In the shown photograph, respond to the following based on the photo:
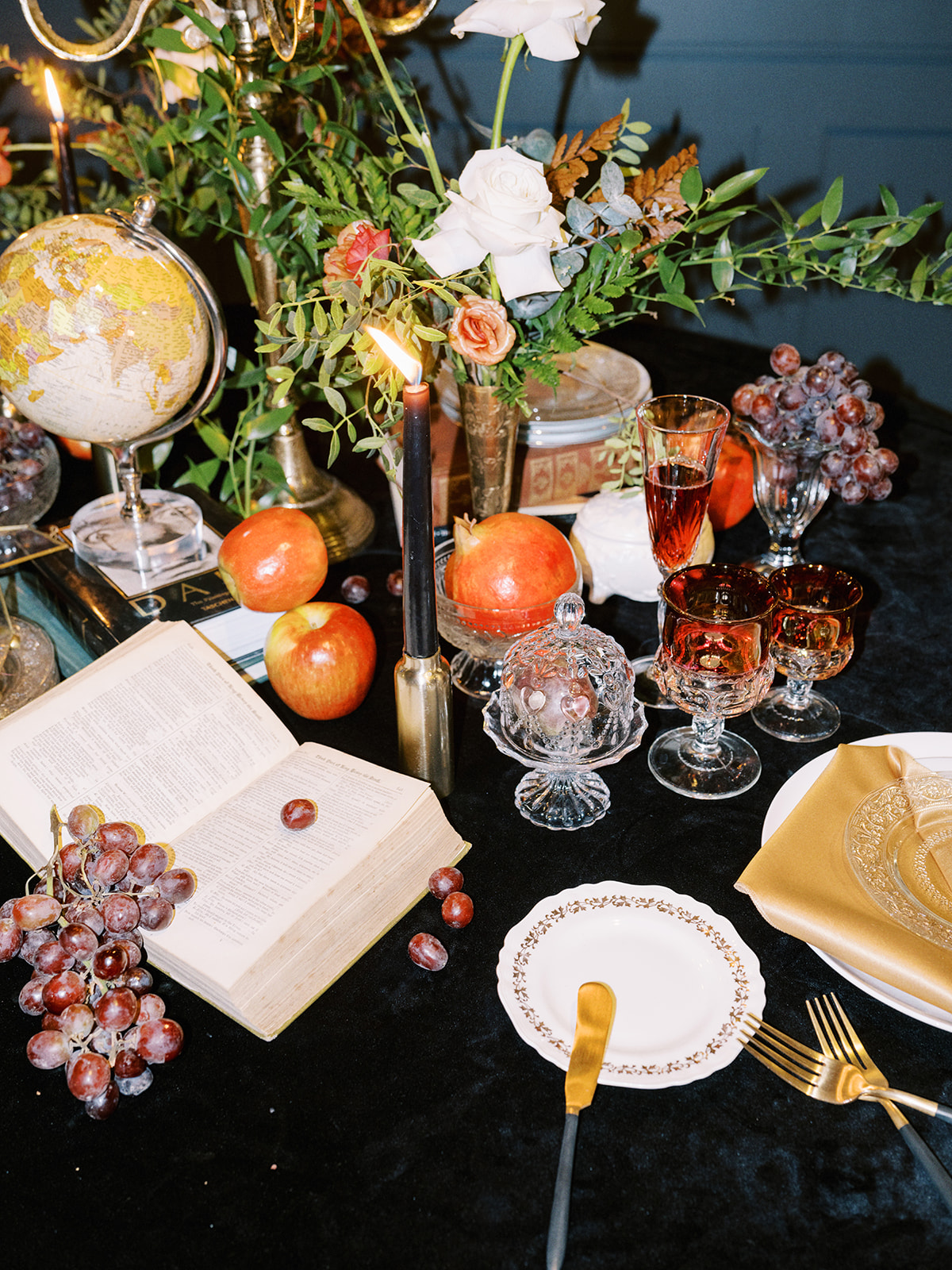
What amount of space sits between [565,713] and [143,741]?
40 centimetres

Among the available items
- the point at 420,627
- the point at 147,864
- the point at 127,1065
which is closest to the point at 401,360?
the point at 420,627

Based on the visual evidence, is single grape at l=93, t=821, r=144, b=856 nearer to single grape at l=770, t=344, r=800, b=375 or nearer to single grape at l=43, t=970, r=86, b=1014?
single grape at l=43, t=970, r=86, b=1014

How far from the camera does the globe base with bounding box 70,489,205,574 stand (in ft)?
3.99

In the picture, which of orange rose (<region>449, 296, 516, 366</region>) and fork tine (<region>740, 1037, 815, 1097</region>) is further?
orange rose (<region>449, 296, 516, 366</region>)

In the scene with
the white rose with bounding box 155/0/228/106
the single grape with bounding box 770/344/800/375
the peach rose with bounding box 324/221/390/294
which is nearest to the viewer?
the peach rose with bounding box 324/221/390/294

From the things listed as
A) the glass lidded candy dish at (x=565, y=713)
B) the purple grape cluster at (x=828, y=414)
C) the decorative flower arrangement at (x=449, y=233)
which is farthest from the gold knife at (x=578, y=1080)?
the purple grape cluster at (x=828, y=414)

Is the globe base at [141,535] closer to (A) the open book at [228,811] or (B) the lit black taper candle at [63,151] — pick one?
(A) the open book at [228,811]

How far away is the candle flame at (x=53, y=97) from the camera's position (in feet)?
3.92

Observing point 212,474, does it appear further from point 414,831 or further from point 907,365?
point 907,365

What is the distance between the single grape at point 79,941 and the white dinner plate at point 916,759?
0.57m

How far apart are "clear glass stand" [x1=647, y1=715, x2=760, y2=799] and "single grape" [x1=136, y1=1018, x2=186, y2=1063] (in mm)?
527

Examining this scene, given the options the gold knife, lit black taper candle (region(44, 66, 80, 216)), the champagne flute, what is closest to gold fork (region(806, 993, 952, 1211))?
the gold knife

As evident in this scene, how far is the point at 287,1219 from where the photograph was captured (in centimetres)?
65

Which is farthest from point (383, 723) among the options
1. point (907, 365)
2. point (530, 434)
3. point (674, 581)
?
point (907, 365)
